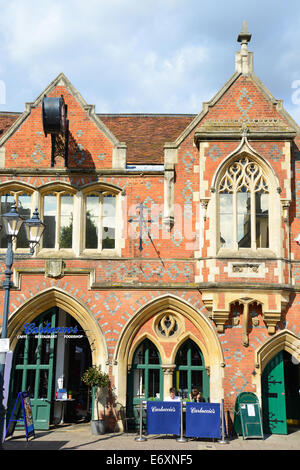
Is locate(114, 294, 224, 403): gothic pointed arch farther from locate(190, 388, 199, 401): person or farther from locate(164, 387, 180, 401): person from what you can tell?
locate(164, 387, 180, 401): person

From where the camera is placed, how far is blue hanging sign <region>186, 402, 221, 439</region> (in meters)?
13.1

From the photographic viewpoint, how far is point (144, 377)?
50.0 feet

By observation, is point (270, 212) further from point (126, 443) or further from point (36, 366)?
point (36, 366)

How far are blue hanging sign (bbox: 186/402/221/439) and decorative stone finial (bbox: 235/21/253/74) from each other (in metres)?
10.1

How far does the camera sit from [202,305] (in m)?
14.9

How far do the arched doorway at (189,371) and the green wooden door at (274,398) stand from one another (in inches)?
68.1

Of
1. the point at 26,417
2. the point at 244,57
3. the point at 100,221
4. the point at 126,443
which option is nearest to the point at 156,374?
the point at 126,443

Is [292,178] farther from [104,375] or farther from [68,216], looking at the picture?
[104,375]

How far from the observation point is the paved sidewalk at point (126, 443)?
40.9 feet

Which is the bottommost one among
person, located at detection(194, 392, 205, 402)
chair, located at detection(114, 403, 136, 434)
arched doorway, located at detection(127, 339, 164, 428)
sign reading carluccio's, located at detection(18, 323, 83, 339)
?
chair, located at detection(114, 403, 136, 434)

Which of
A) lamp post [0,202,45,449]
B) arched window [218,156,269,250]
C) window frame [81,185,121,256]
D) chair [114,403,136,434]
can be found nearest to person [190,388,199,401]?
chair [114,403,136,434]

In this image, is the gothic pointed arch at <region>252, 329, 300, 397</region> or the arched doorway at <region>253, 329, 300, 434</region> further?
the arched doorway at <region>253, 329, 300, 434</region>

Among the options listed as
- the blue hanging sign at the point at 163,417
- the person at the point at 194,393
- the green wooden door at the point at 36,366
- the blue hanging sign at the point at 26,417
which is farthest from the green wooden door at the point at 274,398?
the blue hanging sign at the point at 26,417
